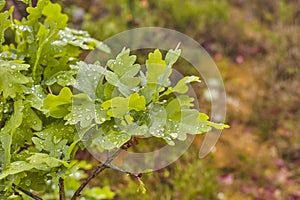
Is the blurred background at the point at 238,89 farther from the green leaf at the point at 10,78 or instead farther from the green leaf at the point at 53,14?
the green leaf at the point at 10,78

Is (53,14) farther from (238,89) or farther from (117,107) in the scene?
(238,89)

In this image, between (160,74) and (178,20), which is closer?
(160,74)

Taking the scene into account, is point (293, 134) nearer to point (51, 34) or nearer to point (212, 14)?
point (212, 14)

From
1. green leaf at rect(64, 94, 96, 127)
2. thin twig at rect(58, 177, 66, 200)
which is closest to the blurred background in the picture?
thin twig at rect(58, 177, 66, 200)

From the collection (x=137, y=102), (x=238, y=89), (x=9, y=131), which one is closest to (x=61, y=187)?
(x=9, y=131)

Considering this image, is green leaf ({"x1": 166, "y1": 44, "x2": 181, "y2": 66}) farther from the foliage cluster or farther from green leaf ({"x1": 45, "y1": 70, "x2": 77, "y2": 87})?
green leaf ({"x1": 45, "y1": 70, "x2": 77, "y2": 87})

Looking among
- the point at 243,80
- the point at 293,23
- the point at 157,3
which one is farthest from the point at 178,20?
the point at 293,23
